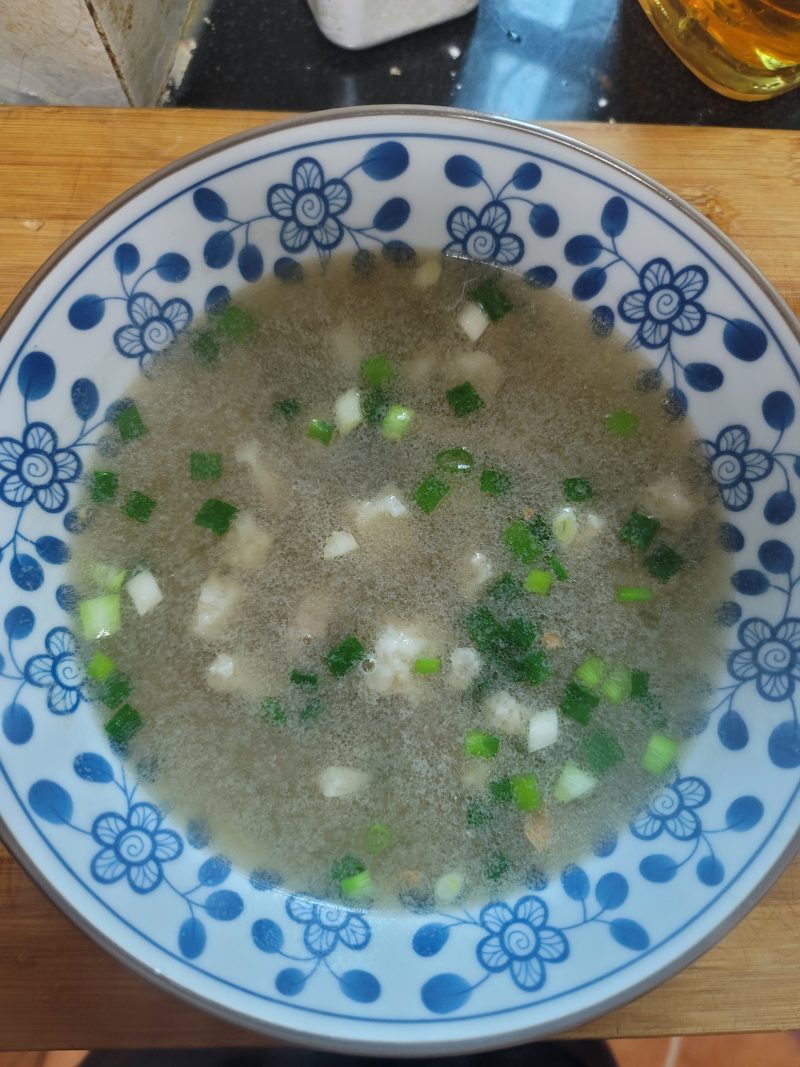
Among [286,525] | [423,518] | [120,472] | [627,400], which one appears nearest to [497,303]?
[627,400]

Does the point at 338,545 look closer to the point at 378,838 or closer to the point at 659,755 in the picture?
the point at 378,838

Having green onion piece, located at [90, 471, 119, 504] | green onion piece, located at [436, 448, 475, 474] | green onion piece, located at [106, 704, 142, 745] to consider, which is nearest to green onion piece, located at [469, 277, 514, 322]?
green onion piece, located at [436, 448, 475, 474]

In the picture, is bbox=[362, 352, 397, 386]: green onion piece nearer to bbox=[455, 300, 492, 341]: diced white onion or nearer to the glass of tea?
bbox=[455, 300, 492, 341]: diced white onion

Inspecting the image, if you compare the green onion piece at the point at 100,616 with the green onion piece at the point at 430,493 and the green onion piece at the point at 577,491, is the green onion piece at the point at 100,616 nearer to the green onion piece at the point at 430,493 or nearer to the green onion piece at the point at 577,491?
the green onion piece at the point at 430,493

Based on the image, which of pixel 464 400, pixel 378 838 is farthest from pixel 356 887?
pixel 464 400

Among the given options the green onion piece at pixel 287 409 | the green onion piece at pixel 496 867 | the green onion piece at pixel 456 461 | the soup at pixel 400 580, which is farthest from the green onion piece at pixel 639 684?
the green onion piece at pixel 287 409

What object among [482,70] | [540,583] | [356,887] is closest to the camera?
[356,887]
